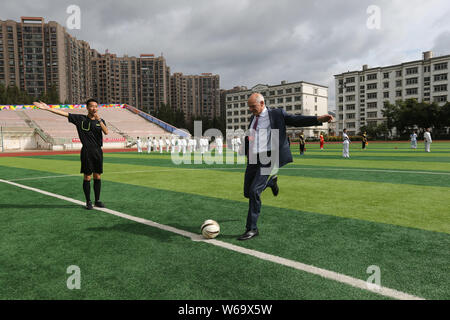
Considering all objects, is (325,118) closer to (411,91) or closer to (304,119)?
(304,119)

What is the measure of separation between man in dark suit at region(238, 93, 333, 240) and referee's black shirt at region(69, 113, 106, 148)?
3.56 metres

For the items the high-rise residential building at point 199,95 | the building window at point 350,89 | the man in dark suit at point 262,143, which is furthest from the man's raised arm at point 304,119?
the high-rise residential building at point 199,95

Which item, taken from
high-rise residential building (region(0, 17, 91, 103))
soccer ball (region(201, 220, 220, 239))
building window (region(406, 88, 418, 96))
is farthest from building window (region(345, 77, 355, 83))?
soccer ball (region(201, 220, 220, 239))

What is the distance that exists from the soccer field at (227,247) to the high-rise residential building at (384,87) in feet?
278

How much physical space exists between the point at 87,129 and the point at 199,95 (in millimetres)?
175239

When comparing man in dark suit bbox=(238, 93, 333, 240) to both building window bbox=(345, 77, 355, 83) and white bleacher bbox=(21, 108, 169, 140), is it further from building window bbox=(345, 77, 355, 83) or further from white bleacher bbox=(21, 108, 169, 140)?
building window bbox=(345, 77, 355, 83)

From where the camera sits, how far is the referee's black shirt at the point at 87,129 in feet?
20.9

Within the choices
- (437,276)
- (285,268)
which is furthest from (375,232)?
(285,268)

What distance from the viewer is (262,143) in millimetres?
4555

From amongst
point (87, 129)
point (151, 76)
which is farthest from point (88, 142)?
point (151, 76)

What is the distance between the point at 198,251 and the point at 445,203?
554 cm

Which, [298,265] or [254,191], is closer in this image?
[298,265]

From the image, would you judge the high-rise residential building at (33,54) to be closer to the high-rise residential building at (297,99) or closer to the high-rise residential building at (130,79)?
the high-rise residential building at (130,79)
